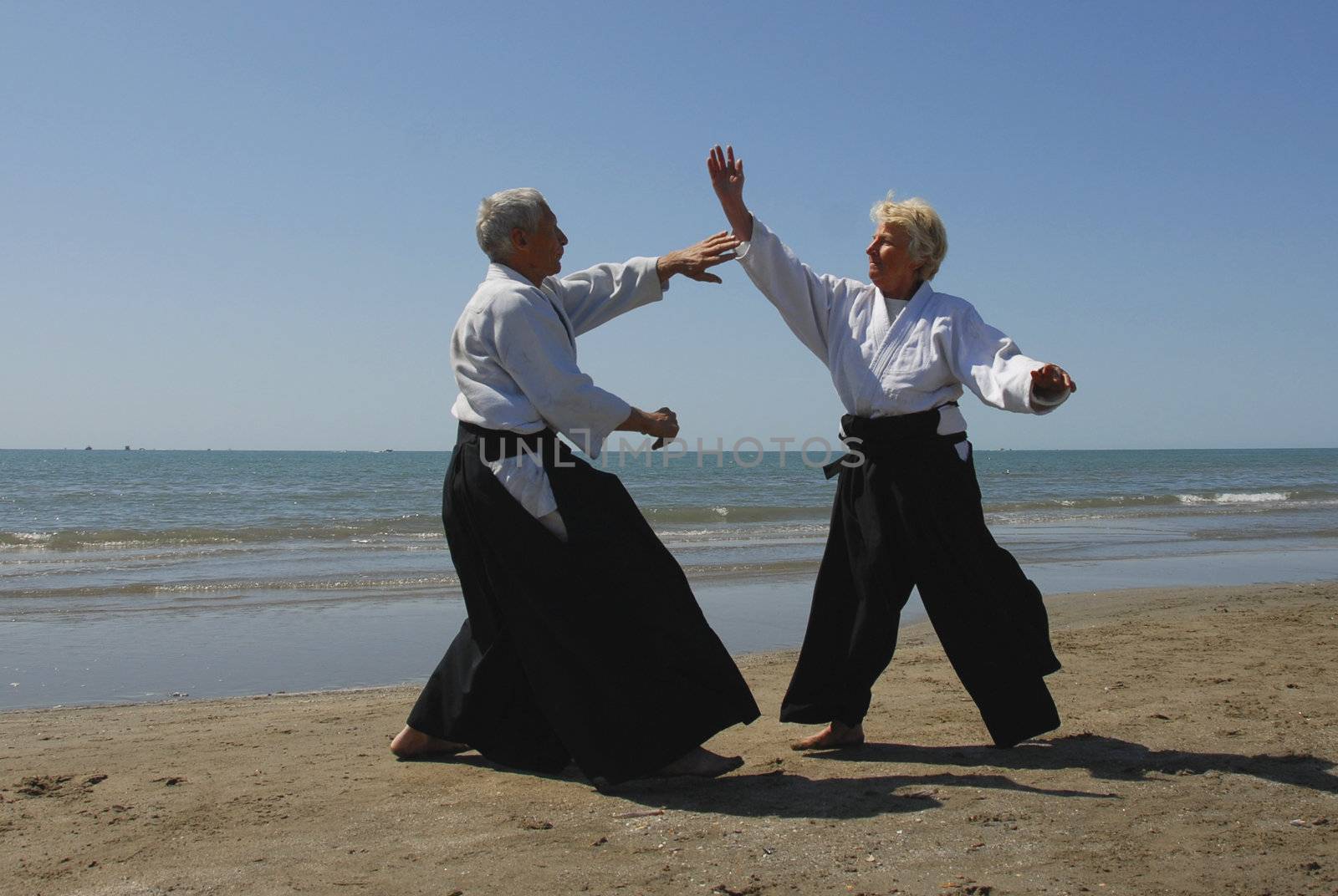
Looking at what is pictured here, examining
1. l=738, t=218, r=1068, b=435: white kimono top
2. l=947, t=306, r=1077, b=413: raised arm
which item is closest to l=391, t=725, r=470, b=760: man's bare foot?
l=738, t=218, r=1068, b=435: white kimono top

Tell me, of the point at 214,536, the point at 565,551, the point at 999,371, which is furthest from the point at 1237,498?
the point at 565,551

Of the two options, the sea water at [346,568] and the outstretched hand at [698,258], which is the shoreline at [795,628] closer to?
the sea water at [346,568]

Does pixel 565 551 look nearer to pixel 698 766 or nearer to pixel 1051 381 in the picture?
pixel 698 766

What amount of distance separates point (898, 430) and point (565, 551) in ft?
3.62

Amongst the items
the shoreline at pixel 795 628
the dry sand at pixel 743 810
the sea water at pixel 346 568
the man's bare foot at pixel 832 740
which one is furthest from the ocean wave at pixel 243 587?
the man's bare foot at pixel 832 740

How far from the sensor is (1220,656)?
5230 millimetres

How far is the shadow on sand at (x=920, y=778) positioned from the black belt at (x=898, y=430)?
97 centimetres

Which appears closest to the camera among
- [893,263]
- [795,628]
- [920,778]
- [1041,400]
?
[1041,400]

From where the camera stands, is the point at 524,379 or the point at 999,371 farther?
the point at 999,371

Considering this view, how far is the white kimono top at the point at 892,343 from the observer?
3.24 meters

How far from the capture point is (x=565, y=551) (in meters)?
3.07

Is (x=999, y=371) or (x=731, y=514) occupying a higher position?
(x=999, y=371)

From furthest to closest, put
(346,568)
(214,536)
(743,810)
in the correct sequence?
1. (214,536)
2. (346,568)
3. (743,810)

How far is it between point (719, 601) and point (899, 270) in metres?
5.29
